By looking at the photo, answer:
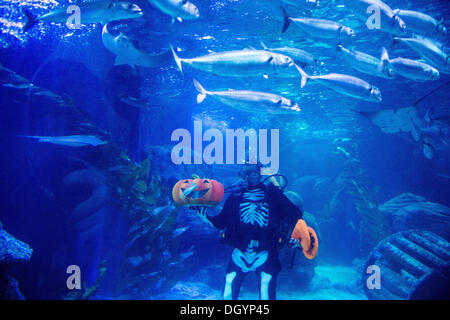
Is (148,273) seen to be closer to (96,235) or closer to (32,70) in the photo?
(96,235)

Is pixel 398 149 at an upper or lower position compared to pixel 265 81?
lower

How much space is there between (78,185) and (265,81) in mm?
11926

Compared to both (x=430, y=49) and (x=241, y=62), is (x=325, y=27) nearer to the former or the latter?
(x=430, y=49)

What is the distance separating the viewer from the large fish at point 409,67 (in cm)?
490

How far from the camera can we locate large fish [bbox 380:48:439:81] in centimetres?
490

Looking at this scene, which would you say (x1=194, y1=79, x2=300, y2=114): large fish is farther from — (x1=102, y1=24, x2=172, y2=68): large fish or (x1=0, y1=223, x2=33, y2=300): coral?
(x1=0, y1=223, x2=33, y2=300): coral

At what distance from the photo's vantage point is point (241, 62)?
409 centimetres

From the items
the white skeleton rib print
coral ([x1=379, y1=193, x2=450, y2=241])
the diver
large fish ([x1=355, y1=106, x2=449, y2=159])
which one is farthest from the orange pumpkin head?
coral ([x1=379, y1=193, x2=450, y2=241])

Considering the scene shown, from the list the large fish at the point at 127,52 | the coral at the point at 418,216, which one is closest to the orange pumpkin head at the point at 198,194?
the large fish at the point at 127,52

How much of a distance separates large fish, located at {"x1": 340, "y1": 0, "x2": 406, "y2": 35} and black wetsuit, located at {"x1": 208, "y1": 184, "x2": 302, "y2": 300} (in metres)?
3.90

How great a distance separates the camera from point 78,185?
6.66 metres

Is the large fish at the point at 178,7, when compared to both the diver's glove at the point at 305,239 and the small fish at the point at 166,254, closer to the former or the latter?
the diver's glove at the point at 305,239

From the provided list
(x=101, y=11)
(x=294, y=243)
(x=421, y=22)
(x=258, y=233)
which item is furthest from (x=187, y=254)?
(x=421, y=22)
